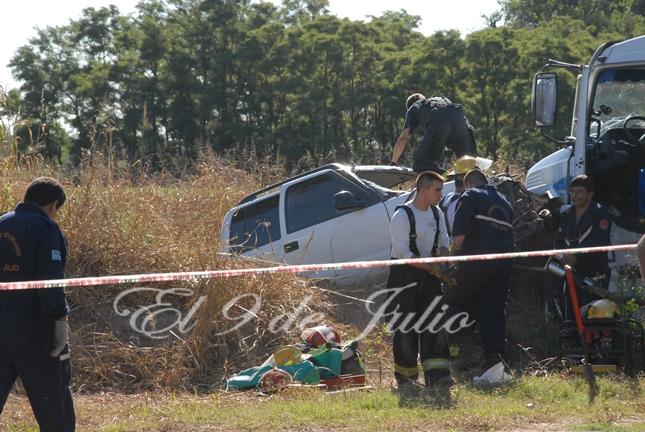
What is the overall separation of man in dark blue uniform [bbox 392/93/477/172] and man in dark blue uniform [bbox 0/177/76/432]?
245 inches

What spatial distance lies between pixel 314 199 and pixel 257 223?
0.78 metres

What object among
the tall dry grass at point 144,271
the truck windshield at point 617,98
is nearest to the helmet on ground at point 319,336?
the tall dry grass at point 144,271

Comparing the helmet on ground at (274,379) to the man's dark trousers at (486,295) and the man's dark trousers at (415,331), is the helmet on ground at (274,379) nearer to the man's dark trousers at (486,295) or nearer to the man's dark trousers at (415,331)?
the man's dark trousers at (415,331)

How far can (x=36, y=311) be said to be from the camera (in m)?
5.96

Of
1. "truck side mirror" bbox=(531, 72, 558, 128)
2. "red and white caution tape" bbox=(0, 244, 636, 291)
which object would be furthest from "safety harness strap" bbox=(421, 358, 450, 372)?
"truck side mirror" bbox=(531, 72, 558, 128)

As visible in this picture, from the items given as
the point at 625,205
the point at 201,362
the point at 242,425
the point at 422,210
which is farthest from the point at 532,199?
the point at 242,425

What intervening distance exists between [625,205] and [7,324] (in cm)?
668

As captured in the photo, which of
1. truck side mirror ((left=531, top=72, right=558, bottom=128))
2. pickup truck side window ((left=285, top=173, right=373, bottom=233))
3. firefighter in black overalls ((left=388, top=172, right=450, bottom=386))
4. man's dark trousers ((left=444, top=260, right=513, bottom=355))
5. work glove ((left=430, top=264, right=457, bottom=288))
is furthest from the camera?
pickup truck side window ((left=285, top=173, right=373, bottom=233))

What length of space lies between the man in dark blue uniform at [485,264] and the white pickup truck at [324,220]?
209 centimetres

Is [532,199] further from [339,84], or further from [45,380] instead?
[339,84]

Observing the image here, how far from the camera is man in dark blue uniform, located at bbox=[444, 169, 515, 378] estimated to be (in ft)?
28.9

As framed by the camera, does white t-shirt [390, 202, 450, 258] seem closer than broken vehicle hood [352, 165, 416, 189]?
Yes

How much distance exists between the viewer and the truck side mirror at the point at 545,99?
32.7 ft

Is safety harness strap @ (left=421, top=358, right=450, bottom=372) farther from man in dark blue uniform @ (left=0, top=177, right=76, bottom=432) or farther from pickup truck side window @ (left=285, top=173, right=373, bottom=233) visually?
man in dark blue uniform @ (left=0, top=177, right=76, bottom=432)
